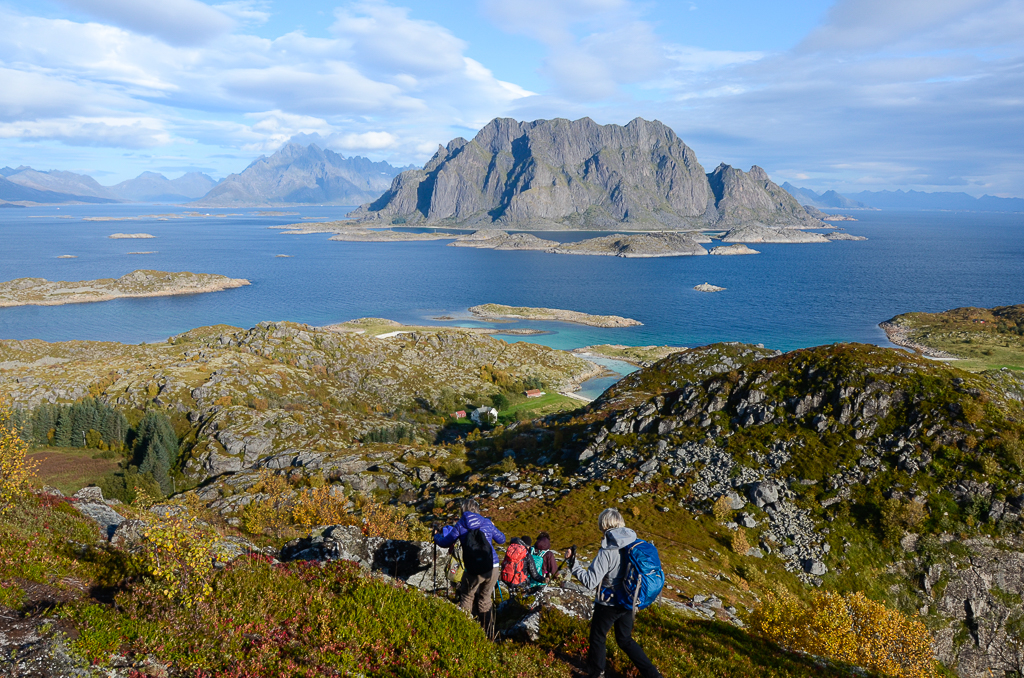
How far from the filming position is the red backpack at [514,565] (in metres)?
12.2

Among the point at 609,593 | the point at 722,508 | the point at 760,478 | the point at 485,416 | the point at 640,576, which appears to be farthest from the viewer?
the point at 485,416

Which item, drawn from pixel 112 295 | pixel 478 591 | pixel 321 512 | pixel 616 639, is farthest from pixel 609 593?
pixel 112 295

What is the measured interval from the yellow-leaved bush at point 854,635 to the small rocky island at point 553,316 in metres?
124

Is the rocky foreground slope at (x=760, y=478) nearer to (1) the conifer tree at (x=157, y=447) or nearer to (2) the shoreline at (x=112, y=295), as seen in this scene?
(1) the conifer tree at (x=157, y=447)

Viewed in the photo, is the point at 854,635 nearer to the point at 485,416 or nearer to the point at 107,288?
the point at 485,416

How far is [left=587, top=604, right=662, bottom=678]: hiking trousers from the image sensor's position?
943cm

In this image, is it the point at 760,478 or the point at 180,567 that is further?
the point at 760,478

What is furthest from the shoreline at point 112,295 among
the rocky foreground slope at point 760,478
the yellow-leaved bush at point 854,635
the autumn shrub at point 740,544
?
the yellow-leaved bush at point 854,635

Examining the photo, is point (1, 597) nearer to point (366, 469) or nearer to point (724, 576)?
point (724, 576)

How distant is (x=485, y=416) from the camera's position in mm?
59062

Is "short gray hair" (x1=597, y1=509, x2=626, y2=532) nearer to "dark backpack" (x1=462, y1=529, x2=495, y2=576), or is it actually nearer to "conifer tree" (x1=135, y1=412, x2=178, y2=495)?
"dark backpack" (x1=462, y1=529, x2=495, y2=576)

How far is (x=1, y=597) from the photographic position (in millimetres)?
8391

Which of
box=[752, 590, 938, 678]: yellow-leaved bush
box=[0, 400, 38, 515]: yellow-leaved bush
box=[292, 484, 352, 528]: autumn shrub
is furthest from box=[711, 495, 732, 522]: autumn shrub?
box=[0, 400, 38, 515]: yellow-leaved bush

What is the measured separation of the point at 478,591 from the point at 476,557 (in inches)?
38.0
